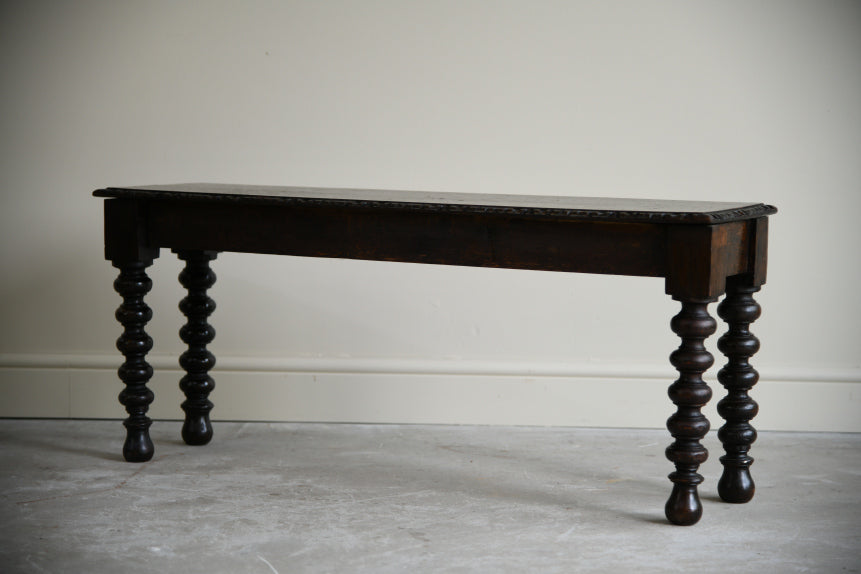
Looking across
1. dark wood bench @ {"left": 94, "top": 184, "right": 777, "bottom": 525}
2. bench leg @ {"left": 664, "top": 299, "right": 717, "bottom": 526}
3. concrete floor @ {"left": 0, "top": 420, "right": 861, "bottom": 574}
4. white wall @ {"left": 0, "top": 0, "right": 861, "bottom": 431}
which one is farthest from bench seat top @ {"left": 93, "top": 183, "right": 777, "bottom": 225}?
concrete floor @ {"left": 0, "top": 420, "right": 861, "bottom": 574}

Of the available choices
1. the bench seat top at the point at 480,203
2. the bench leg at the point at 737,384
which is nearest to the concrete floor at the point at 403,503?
the bench leg at the point at 737,384

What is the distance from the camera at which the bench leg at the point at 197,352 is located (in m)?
3.07

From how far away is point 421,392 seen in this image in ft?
11.3

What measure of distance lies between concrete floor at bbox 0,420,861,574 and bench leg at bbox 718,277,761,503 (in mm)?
70

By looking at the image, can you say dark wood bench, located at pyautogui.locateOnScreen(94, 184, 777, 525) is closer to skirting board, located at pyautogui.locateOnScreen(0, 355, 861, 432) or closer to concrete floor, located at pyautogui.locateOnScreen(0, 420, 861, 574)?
concrete floor, located at pyautogui.locateOnScreen(0, 420, 861, 574)

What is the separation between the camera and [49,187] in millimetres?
3479

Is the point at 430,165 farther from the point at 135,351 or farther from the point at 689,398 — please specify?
the point at 689,398

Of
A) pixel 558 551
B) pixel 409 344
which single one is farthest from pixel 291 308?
pixel 558 551

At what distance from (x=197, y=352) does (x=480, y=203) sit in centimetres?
120

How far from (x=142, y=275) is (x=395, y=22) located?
4.14ft

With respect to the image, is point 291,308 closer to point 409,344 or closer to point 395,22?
point 409,344

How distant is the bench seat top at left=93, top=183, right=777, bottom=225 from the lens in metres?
2.21

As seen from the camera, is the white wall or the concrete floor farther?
the white wall

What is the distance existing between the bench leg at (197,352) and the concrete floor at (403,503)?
0.07 metres
